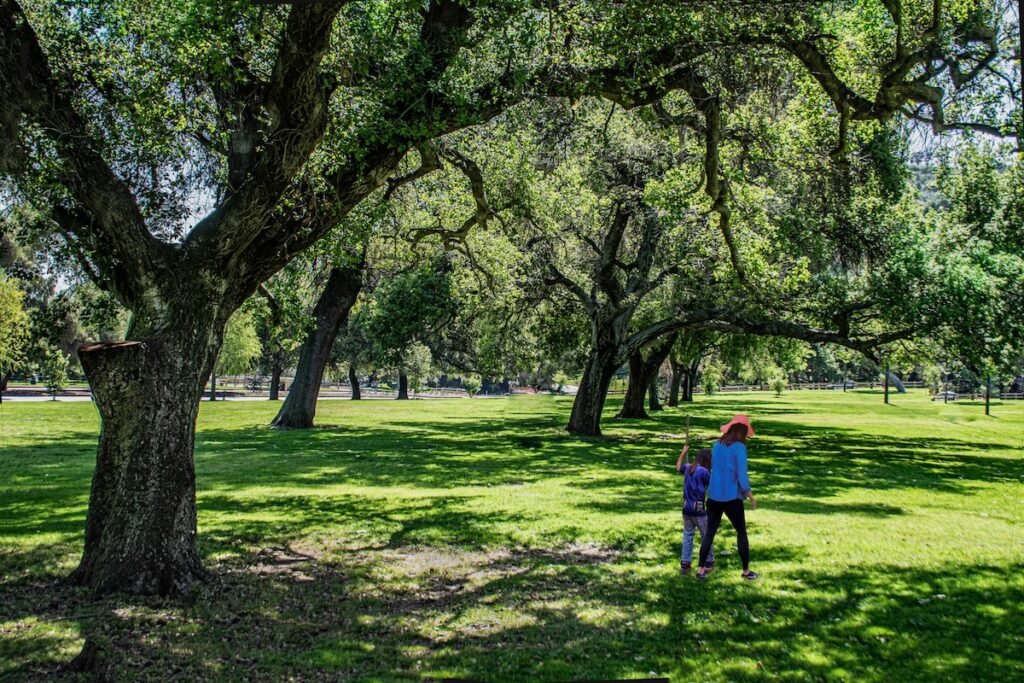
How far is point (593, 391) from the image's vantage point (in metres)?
29.0

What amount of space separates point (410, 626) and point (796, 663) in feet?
10.5

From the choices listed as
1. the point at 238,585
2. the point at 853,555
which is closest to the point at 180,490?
the point at 238,585

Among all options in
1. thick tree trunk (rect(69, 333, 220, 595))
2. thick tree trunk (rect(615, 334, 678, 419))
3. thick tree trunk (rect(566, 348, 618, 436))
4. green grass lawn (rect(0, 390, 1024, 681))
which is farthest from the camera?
thick tree trunk (rect(615, 334, 678, 419))

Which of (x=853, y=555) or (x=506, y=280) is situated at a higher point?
(x=506, y=280)

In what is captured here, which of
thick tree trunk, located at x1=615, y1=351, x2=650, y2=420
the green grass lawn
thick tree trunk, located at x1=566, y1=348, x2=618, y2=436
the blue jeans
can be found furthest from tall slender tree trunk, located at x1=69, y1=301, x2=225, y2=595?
thick tree trunk, located at x1=615, y1=351, x2=650, y2=420

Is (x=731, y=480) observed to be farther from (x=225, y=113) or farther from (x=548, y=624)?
(x=225, y=113)

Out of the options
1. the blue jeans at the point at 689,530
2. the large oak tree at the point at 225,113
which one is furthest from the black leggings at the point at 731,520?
the large oak tree at the point at 225,113

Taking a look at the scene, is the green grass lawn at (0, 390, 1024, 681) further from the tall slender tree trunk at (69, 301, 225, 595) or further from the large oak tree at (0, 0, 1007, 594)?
the large oak tree at (0, 0, 1007, 594)

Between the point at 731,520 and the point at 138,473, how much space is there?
594 cm

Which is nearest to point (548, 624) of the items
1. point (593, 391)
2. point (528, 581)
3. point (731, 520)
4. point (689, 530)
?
point (528, 581)

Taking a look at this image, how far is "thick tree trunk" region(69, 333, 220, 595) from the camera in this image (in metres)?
7.73

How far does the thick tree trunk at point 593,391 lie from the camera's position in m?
28.6

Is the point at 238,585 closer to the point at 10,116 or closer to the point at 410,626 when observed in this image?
the point at 410,626

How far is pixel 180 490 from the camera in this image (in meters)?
7.96
